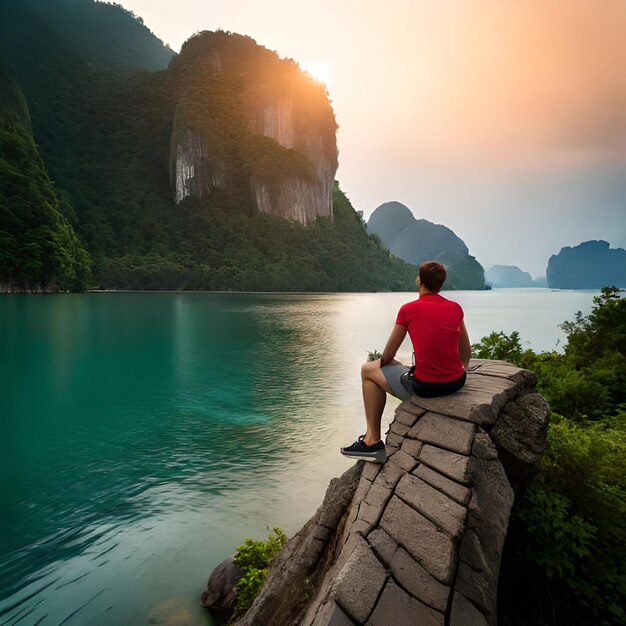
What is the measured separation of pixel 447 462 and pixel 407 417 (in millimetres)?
640

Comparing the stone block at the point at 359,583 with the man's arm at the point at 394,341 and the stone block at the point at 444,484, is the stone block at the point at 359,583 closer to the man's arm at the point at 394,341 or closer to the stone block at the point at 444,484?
the stone block at the point at 444,484

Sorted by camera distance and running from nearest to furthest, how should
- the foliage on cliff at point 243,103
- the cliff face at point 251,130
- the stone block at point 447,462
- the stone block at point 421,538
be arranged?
the stone block at point 421,538 → the stone block at point 447,462 → the cliff face at point 251,130 → the foliage on cliff at point 243,103

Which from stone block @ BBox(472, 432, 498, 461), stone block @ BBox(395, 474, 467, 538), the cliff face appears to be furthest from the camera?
the cliff face

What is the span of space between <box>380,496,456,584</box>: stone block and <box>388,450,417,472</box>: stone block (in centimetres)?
34

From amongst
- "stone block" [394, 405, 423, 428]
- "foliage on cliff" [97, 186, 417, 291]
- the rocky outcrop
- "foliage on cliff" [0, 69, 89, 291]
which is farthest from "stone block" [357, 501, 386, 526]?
"foliage on cliff" [97, 186, 417, 291]

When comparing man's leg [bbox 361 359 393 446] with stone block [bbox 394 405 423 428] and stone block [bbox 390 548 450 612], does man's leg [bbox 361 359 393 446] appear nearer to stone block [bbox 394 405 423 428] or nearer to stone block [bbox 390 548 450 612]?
stone block [bbox 394 405 423 428]

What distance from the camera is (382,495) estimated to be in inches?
118

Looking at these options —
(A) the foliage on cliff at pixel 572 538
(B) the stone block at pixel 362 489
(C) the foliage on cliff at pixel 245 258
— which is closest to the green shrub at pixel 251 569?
(B) the stone block at pixel 362 489

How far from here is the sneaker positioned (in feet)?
11.3

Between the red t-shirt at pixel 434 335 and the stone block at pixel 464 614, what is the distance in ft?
5.32

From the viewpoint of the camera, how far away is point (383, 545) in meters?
2.59

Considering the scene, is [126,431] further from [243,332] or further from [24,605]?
[243,332]

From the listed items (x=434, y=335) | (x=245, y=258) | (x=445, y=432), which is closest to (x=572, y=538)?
(x=445, y=432)

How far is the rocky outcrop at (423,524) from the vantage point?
91.5 inches
